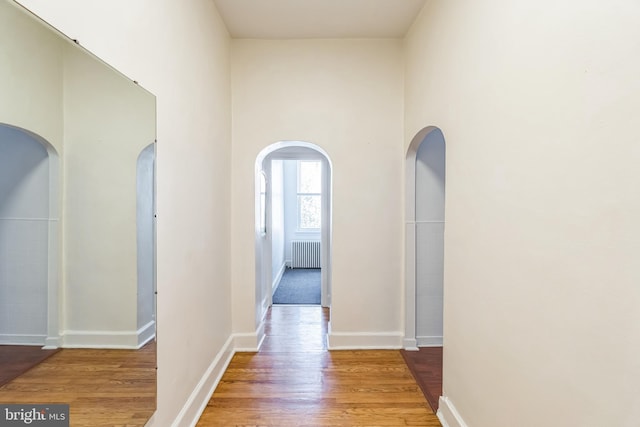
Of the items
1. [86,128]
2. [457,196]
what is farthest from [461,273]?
[86,128]

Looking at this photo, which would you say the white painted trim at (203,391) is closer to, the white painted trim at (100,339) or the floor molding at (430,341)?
the white painted trim at (100,339)

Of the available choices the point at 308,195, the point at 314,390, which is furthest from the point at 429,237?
the point at 308,195

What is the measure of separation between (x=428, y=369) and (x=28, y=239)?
9.60ft

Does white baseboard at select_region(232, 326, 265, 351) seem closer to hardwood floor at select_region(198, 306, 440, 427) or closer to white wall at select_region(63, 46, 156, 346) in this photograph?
hardwood floor at select_region(198, 306, 440, 427)

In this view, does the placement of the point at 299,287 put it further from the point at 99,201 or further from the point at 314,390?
the point at 99,201

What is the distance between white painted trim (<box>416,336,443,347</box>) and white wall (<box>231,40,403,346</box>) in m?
0.24

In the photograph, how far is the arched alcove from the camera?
2.73 ft

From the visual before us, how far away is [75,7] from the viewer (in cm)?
109

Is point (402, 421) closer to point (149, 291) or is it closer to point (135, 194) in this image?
A: point (149, 291)

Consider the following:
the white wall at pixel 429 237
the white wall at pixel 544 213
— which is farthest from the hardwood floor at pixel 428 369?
the white wall at pixel 544 213

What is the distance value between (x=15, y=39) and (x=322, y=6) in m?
2.29

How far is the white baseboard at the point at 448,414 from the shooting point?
1.95m

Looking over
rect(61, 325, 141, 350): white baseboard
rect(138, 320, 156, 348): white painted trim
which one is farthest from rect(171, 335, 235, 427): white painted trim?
rect(61, 325, 141, 350): white baseboard

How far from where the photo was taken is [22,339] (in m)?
0.90
